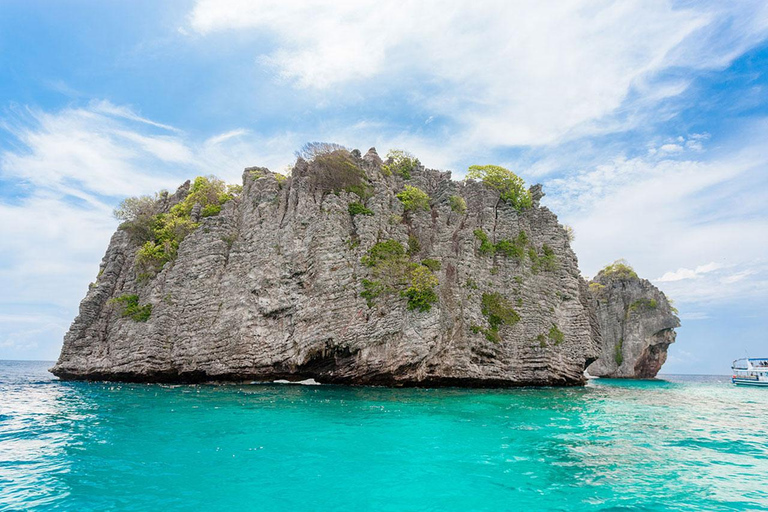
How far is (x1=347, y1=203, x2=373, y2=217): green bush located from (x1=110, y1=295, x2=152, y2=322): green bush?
65.9 ft

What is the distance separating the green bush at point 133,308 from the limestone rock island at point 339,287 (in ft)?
0.43

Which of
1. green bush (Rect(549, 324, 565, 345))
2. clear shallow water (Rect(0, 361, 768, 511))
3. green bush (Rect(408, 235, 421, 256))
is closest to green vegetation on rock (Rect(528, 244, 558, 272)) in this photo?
green bush (Rect(549, 324, 565, 345))

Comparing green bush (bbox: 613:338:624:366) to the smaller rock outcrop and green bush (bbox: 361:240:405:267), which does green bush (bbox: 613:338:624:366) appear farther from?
green bush (bbox: 361:240:405:267)

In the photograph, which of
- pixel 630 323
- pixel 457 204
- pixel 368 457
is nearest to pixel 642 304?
pixel 630 323

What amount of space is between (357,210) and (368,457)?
26088 mm

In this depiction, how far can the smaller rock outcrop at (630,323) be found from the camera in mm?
64750

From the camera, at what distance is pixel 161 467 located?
10.8 m

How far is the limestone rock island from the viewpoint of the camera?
31312 millimetres

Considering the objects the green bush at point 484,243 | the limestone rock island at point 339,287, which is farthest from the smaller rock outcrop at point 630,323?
the green bush at point 484,243

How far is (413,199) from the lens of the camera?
3938 cm

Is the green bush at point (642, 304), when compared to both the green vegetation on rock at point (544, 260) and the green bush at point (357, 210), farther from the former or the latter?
the green bush at point (357, 210)

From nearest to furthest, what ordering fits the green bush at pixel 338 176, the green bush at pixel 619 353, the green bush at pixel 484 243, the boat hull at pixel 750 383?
the green bush at pixel 338 176
the green bush at pixel 484 243
the boat hull at pixel 750 383
the green bush at pixel 619 353

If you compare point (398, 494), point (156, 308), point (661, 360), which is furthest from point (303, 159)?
point (661, 360)

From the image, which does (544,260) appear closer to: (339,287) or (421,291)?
(421,291)
